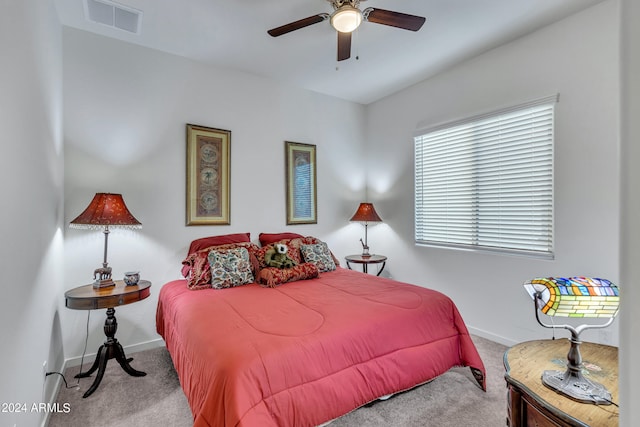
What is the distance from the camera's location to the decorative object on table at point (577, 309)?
116cm

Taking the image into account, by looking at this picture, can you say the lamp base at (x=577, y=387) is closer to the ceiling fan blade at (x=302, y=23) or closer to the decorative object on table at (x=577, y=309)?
the decorative object on table at (x=577, y=309)

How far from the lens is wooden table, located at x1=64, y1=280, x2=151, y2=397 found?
215 centimetres

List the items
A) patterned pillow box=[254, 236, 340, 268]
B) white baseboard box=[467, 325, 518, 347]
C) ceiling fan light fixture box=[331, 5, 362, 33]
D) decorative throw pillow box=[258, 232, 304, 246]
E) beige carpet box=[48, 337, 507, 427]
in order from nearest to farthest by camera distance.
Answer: beige carpet box=[48, 337, 507, 427]
ceiling fan light fixture box=[331, 5, 362, 33]
white baseboard box=[467, 325, 518, 347]
patterned pillow box=[254, 236, 340, 268]
decorative throw pillow box=[258, 232, 304, 246]

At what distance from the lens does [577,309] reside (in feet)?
3.89

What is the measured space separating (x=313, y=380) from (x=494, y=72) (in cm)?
326

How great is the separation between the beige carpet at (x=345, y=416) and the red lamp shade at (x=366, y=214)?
80.4 inches

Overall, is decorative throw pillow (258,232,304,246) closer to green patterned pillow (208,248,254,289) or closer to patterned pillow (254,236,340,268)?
patterned pillow (254,236,340,268)

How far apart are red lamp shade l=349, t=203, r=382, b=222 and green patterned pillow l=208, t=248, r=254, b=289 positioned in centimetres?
174

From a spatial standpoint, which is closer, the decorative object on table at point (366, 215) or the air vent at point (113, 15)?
the air vent at point (113, 15)

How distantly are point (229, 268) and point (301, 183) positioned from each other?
1.63 metres

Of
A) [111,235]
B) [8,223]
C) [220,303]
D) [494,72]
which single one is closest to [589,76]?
[494,72]

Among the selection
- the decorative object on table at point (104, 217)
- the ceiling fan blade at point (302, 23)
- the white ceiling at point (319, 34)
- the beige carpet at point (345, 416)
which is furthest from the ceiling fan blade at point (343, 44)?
the beige carpet at point (345, 416)

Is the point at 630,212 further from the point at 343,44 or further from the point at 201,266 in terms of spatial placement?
the point at 201,266

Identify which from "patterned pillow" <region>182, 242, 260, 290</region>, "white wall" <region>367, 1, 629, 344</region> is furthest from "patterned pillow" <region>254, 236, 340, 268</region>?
"white wall" <region>367, 1, 629, 344</region>
